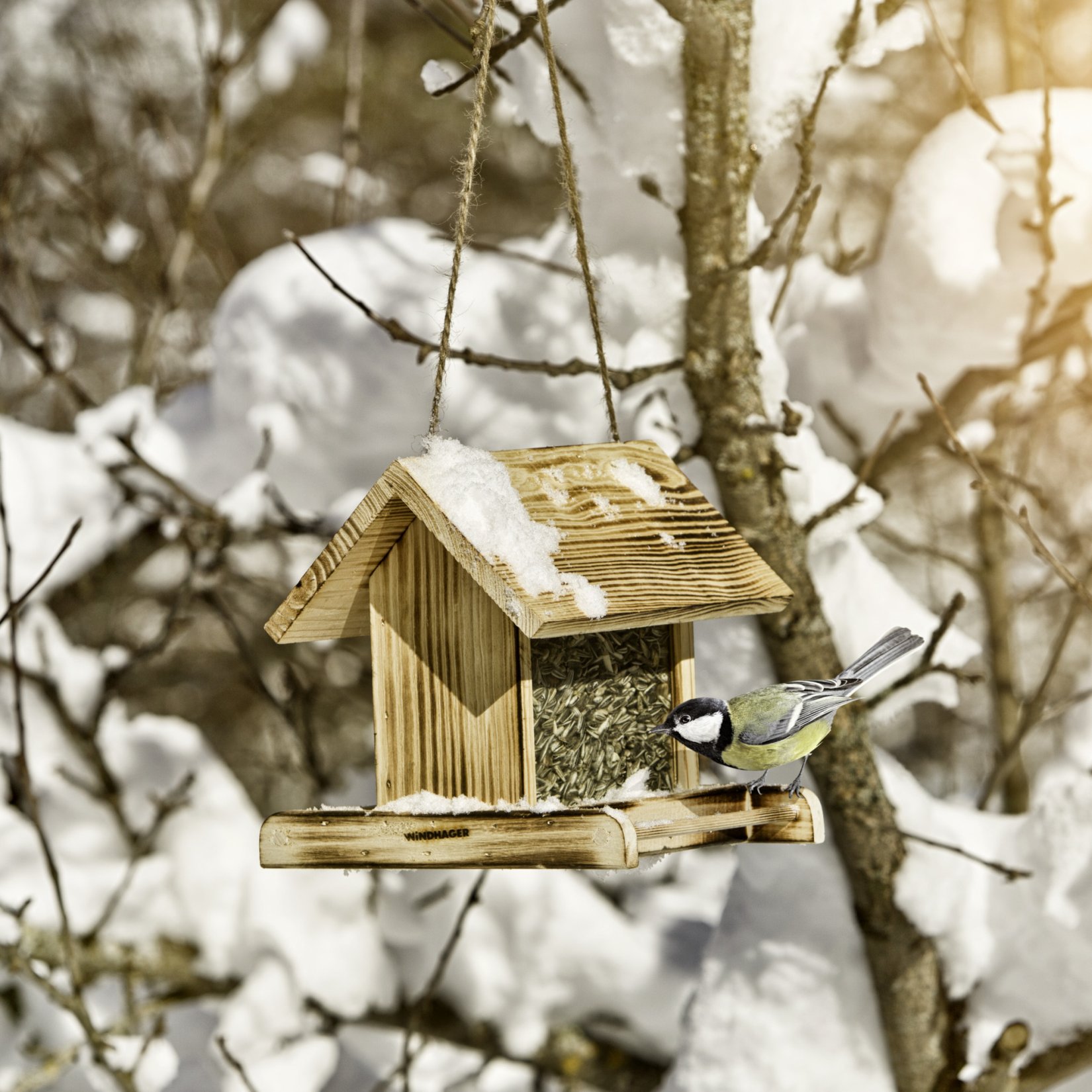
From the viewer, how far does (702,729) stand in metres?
1.70

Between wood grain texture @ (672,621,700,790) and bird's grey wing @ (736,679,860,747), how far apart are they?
232mm

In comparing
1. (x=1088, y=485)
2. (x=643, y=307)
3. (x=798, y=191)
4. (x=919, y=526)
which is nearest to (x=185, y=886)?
(x=643, y=307)

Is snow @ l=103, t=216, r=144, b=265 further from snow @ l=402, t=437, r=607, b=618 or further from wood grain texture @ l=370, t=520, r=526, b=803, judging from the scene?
snow @ l=402, t=437, r=607, b=618

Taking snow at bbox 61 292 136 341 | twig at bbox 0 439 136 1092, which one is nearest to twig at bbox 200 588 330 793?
twig at bbox 0 439 136 1092

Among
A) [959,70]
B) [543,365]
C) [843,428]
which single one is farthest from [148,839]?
[959,70]

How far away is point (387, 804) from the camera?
1937 mm

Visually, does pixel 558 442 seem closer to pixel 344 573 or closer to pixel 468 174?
pixel 344 573

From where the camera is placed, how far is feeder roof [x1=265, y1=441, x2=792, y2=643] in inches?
65.7

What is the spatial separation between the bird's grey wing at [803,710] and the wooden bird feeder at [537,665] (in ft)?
0.41

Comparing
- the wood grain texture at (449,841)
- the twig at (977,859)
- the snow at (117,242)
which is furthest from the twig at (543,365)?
the snow at (117,242)

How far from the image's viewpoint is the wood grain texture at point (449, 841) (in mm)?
1587

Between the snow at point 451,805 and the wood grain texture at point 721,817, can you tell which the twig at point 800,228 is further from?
the snow at point 451,805

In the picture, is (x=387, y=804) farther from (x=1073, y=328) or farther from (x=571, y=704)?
(x=1073, y=328)

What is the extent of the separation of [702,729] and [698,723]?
1cm
